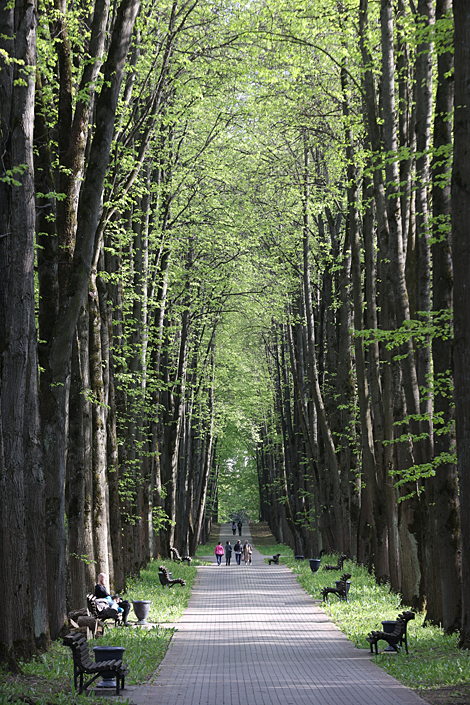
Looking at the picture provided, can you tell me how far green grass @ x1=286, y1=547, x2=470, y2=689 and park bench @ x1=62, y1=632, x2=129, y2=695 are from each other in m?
3.68

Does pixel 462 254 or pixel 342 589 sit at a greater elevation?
pixel 462 254

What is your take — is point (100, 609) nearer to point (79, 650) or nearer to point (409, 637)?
point (79, 650)

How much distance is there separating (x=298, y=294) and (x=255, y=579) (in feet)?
38.5

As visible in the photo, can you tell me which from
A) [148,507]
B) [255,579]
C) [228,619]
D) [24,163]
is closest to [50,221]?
[24,163]

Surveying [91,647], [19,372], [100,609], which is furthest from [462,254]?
[100,609]

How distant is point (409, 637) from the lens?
513 inches

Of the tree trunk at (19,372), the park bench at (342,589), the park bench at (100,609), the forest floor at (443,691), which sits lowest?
the park bench at (342,589)

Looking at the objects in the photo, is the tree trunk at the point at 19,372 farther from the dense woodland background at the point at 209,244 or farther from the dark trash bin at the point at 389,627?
the dark trash bin at the point at 389,627

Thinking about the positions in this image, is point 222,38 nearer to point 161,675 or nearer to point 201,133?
point 201,133

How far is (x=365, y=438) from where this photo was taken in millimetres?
21328

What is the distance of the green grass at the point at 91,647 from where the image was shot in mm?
8625

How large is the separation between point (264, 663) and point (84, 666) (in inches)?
143

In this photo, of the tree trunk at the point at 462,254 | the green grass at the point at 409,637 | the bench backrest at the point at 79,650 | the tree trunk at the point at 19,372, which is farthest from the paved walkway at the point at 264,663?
the tree trunk at the point at 462,254

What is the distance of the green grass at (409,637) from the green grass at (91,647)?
136 inches
